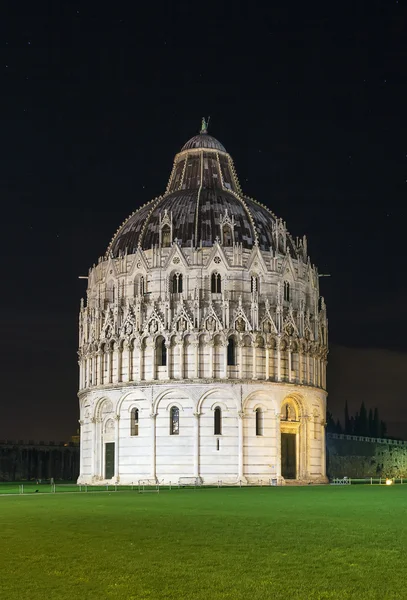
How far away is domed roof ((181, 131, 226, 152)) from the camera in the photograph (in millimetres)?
96312

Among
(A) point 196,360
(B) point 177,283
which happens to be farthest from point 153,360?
(B) point 177,283

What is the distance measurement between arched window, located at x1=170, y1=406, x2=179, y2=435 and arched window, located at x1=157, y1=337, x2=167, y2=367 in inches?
161

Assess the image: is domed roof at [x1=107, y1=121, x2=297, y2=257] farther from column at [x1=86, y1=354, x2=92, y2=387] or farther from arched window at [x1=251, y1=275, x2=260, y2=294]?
column at [x1=86, y1=354, x2=92, y2=387]

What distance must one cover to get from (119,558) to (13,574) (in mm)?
2830

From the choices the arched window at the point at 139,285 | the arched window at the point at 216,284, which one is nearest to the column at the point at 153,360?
the arched window at the point at 139,285

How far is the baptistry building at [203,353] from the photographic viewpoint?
261ft

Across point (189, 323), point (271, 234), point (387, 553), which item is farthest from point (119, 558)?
point (271, 234)

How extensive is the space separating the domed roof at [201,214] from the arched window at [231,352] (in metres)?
9.36

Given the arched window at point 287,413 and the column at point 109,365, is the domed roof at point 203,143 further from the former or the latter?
the arched window at point 287,413

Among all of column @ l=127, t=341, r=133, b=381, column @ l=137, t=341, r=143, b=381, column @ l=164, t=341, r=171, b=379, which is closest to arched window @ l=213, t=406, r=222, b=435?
column @ l=164, t=341, r=171, b=379

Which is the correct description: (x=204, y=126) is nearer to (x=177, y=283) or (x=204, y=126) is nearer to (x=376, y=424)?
(x=177, y=283)

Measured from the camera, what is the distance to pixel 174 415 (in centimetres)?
8056

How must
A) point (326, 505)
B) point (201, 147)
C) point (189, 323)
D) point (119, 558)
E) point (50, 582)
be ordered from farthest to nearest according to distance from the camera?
point (201, 147) → point (189, 323) → point (326, 505) → point (119, 558) → point (50, 582)

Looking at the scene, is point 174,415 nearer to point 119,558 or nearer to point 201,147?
point 201,147
